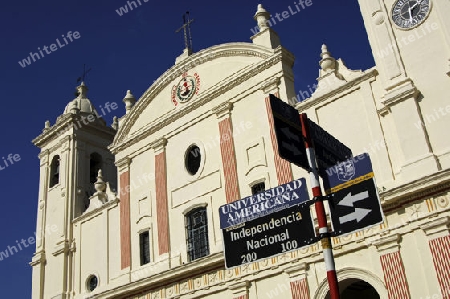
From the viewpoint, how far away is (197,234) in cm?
1847

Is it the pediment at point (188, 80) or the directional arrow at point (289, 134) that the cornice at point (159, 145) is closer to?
the pediment at point (188, 80)

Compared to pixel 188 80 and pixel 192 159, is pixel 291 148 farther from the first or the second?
pixel 188 80

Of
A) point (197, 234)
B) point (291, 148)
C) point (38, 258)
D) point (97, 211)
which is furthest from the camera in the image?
point (38, 258)

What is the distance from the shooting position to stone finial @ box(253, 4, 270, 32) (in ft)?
62.4

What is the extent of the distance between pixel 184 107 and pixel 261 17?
4473 millimetres

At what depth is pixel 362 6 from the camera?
16.3 meters

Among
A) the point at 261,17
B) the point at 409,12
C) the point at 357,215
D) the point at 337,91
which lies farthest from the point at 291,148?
the point at 261,17

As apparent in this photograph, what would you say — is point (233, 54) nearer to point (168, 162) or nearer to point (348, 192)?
point (168, 162)

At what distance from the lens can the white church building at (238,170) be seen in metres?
13.5

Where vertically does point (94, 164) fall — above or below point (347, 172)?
above

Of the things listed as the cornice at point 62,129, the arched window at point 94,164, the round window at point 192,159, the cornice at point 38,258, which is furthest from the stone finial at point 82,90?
the round window at point 192,159

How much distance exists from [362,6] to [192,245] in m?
9.69

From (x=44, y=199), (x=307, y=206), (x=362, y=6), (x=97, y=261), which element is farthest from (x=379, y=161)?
(x=44, y=199)

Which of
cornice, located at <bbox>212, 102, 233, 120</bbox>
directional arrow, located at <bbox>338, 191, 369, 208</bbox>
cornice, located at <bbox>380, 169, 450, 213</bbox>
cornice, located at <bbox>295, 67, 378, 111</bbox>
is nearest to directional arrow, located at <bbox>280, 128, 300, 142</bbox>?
directional arrow, located at <bbox>338, 191, 369, 208</bbox>
